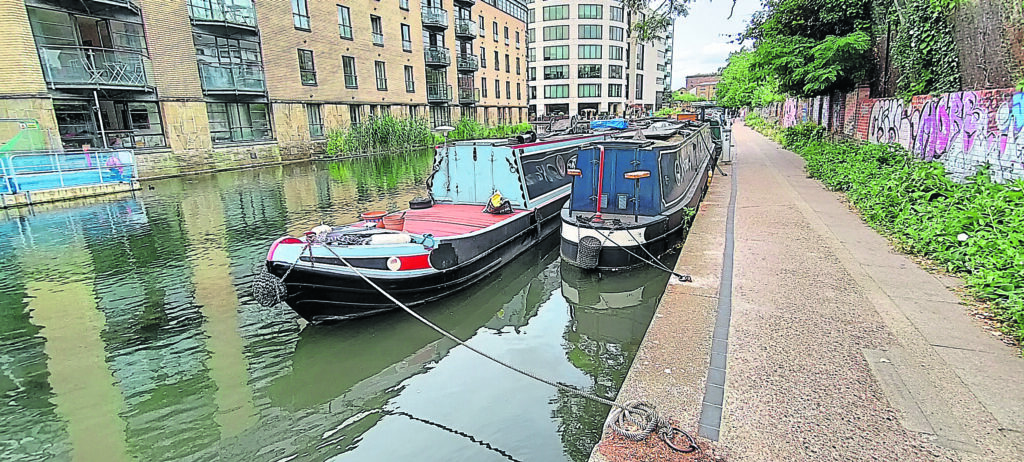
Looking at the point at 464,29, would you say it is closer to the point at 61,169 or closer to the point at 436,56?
the point at 436,56

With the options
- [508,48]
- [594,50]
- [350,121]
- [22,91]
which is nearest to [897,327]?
[22,91]

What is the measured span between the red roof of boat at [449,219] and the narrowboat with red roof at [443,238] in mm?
16

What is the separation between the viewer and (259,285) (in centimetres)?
555

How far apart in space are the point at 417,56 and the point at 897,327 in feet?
104

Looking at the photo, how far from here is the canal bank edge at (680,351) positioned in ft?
10.5

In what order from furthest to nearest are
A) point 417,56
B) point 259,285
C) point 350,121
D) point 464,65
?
point 464,65 → point 417,56 → point 350,121 → point 259,285

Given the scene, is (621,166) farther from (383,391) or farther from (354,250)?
(383,391)

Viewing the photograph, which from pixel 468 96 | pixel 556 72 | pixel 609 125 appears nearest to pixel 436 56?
pixel 468 96

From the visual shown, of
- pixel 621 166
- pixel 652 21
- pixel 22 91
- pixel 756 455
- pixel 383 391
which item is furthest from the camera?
pixel 652 21

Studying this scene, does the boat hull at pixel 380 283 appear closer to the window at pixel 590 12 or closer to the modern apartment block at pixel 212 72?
the modern apartment block at pixel 212 72

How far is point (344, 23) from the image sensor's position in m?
26.6

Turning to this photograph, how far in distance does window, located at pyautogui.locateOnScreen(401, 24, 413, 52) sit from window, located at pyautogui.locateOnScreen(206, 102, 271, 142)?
10.6 metres

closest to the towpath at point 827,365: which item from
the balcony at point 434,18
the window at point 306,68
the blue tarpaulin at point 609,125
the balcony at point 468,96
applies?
the blue tarpaulin at point 609,125

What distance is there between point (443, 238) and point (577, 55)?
59.9 meters
